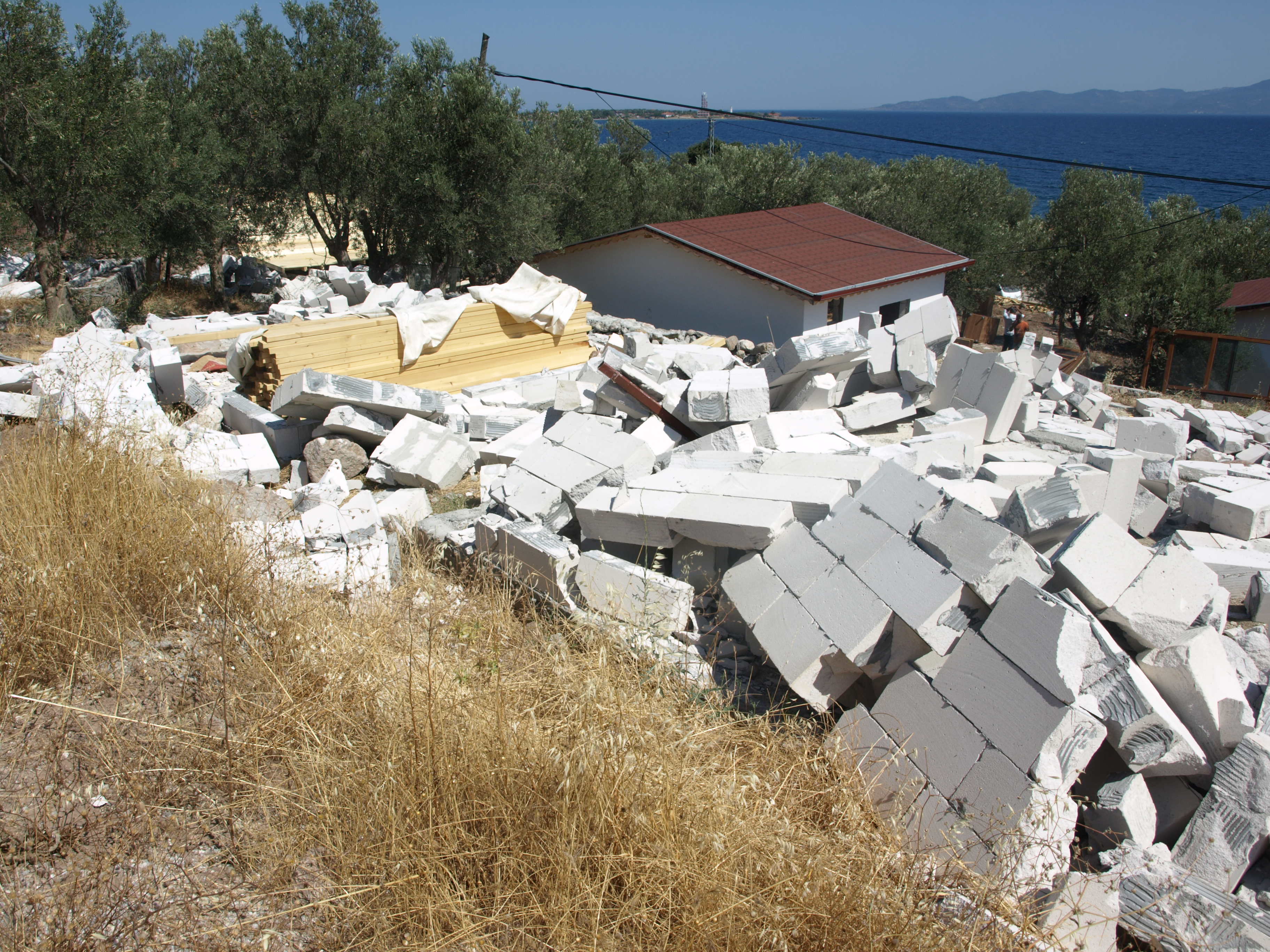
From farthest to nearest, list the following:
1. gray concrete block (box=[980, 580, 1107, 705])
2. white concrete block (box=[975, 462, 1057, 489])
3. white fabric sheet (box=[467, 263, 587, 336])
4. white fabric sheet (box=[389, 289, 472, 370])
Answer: white fabric sheet (box=[467, 263, 587, 336]) < white fabric sheet (box=[389, 289, 472, 370]) < white concrete block (box=[975, 462, 1057, 489]) < gray concrete block (box=[980, 580, 1107, 705])

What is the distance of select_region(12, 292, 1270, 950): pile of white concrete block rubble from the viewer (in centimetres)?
389

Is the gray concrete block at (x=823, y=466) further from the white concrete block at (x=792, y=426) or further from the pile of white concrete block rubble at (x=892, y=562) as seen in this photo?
the white concrete block at (x=792, y=426)

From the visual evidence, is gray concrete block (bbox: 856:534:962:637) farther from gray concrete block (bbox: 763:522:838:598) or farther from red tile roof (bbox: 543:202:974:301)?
red tile roof (bbox: 543:202:974:301)

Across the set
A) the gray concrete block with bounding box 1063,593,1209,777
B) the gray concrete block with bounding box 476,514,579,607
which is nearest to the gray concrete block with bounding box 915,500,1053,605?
the gray concrete block with bounding box 1063,593,1209,777

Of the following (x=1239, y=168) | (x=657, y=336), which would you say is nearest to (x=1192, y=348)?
(x=657, y=336)

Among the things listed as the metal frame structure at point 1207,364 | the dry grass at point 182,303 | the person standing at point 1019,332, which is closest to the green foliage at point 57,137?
the dry grass at point 182,303

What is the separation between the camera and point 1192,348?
1825cm

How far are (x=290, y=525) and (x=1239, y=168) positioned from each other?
132753 mm

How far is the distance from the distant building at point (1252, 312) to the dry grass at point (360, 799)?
23.9 metres

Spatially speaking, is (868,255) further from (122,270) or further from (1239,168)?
(1239,168)

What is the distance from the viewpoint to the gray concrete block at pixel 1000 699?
12.8ft

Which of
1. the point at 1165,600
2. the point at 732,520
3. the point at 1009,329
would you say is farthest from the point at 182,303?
the point at 1009,329

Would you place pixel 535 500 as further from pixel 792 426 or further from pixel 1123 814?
pixel 1123 814

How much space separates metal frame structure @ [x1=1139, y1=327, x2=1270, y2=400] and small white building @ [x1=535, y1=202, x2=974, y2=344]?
188 inches
